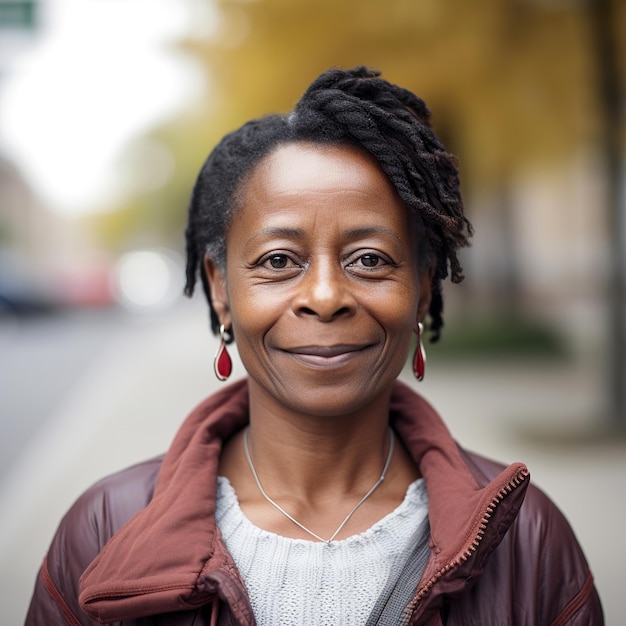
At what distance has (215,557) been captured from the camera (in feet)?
5.82

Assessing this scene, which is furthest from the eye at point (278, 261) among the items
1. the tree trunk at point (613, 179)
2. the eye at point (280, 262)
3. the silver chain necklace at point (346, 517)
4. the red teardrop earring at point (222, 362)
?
the tree trunk at point (613, 179)

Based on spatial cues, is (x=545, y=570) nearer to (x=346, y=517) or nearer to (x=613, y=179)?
(x=346, y=517)

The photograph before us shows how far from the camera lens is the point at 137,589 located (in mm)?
1693

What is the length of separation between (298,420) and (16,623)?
9.73ft

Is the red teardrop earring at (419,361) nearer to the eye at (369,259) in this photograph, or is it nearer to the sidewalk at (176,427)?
the eye at (369,259)

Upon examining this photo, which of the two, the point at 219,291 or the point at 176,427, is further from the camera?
the point at 176,427

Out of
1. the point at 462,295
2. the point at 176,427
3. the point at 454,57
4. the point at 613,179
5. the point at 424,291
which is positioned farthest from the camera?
the point at 462,295

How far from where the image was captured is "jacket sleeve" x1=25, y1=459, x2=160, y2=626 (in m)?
1.86

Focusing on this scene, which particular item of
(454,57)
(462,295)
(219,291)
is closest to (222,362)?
(219,291)

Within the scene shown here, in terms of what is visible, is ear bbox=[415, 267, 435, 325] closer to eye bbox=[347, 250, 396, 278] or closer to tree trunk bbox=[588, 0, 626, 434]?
eye bbox=[347, 250, 396, 278]

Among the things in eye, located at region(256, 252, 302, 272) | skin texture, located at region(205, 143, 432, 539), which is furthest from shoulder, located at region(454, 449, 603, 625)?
eye, located at region(256, 252, 302, 272)

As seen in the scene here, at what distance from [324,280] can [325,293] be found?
0.04 meters

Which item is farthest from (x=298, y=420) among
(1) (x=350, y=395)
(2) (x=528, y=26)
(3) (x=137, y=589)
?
(2) (x=528, y=26)

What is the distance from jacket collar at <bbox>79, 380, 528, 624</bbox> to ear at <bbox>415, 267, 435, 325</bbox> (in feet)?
1.26
